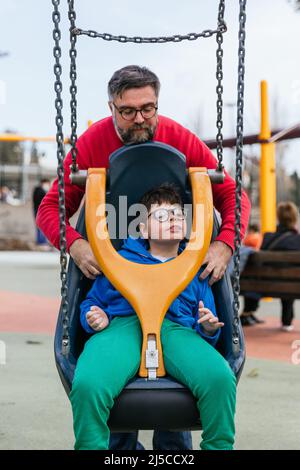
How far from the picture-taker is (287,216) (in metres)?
5.96

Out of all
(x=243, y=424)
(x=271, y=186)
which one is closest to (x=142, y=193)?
(x=243, y=424)

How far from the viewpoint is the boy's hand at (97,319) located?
2143 mm

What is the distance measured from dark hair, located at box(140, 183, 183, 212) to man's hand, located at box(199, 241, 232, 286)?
0.58 ft

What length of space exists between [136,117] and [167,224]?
0.36 metres

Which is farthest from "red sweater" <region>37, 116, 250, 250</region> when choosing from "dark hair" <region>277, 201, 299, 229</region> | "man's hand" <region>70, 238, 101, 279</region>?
"dark hair" <region>277, 201, 299, 229</region>

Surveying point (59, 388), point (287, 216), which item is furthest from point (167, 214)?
point (287, 216)

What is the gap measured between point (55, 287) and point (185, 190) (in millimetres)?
6527

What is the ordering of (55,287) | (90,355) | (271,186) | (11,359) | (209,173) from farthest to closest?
1. (55,287)
2. (271,186)
3. (11,359)
4. (209,173)
5. (90,355)

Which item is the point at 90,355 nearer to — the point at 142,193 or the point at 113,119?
the point at 142,193

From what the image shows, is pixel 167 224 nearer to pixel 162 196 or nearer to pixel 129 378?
pixel 162 196

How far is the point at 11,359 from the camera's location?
15.0ft

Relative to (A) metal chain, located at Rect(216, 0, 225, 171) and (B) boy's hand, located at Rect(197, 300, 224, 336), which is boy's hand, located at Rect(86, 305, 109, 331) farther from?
(A) metal chain, located at Rect(216, 0, 225, 171)

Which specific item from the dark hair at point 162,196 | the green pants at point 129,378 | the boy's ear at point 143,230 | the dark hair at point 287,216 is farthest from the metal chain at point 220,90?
the dark hair at point 287,216

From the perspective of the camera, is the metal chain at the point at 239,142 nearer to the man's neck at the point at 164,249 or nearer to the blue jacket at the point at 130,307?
the blue jacket at the point at 130,307
